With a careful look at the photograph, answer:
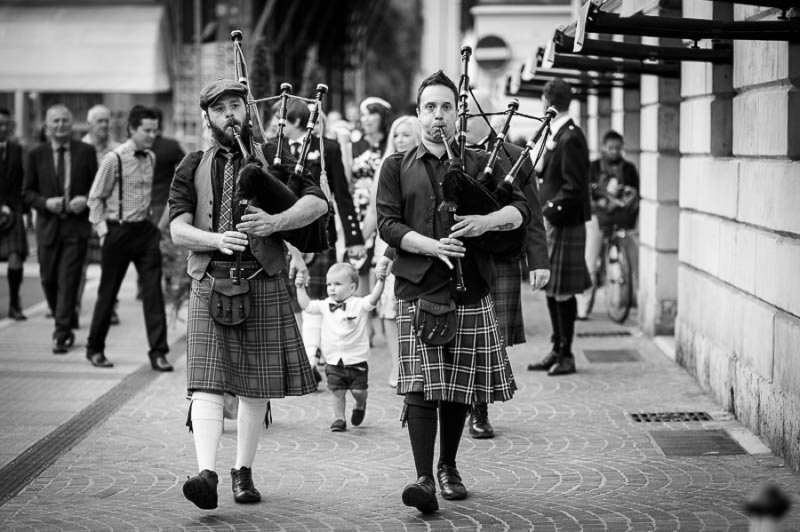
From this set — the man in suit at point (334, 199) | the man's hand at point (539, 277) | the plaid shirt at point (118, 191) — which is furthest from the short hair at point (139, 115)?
the man's hand at point (539, 277)

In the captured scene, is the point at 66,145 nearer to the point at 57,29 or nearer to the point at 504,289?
the point at 504,289

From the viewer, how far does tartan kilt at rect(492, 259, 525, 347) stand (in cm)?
809

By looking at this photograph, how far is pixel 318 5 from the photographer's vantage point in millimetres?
29297

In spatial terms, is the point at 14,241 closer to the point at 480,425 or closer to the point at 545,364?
the point at 545,364

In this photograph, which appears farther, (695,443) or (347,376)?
(347,376)

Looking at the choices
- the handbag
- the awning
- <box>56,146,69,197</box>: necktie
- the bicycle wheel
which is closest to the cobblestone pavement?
the handbag

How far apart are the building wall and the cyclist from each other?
10.7 feet

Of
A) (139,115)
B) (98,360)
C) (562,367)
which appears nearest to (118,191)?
(139,115)

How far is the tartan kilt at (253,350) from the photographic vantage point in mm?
6176

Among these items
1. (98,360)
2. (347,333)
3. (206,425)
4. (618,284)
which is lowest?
(98,360)

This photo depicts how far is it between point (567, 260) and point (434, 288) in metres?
4.13

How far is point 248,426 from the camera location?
251 inches

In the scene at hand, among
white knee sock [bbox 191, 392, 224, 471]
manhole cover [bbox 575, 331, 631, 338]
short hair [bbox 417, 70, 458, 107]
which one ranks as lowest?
manhole cover [bbox 575, 331, 631, 338]

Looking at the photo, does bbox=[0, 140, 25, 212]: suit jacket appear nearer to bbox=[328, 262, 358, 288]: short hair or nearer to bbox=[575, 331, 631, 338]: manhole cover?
bbox=[575, 331, 631, 338]: manhole cover
